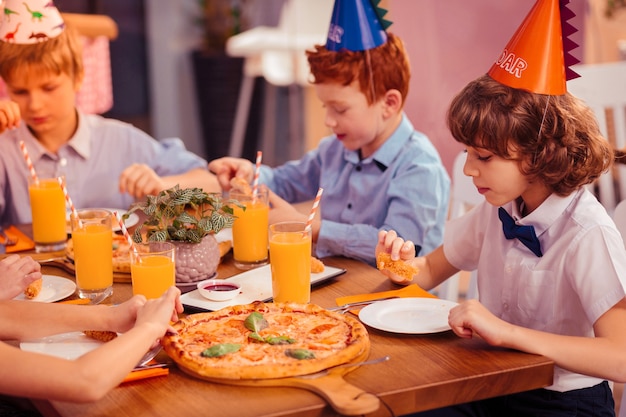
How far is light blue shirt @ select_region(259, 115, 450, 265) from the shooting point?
2096 mm

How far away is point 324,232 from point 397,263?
0.43 metres

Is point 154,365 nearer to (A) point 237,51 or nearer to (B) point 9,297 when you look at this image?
(B) point 9,297

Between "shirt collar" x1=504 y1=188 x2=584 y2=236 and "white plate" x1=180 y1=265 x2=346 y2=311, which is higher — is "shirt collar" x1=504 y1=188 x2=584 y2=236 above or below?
above

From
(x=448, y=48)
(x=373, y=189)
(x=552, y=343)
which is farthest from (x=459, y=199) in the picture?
(x=448, y=48)

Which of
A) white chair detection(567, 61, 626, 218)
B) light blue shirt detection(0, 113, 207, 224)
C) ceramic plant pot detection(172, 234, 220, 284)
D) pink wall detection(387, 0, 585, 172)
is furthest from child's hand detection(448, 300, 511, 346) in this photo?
pink wall detection(387, 0, 585, 172)

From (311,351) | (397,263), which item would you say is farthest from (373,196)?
(311,351)

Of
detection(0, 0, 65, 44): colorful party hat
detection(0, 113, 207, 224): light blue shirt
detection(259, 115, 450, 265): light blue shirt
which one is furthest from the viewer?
detection(0, 113, 207, 224): light blue shirt

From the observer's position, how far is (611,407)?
1639 mm

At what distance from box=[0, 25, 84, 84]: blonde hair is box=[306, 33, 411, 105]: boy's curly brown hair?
844 millimetres

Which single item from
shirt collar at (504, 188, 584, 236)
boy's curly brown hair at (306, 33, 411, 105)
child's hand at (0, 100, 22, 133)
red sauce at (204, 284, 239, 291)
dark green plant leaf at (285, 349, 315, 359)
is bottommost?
red sauce at (204, 284, 239, 291)

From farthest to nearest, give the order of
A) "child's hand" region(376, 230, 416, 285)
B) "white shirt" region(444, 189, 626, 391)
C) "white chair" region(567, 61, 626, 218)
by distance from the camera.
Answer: "white chair" region(567, 61, 626, 218)
"child's hand" region(376, 230, 416, 285)
"white shirt" region(444, 189, 626, 391)

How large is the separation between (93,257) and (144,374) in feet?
1.78

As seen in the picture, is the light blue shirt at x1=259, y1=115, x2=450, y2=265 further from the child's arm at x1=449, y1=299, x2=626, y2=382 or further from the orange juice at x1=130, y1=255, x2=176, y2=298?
the child's arm at x1=449, y1=299, x2=626, y2=382

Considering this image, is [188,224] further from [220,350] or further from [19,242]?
[19,242]
